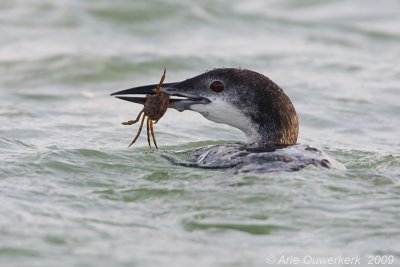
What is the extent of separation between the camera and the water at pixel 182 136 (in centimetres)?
707

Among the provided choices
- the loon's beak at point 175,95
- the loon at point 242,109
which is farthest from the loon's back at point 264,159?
the loon's beak at point 175,95

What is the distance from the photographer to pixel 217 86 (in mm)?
9219

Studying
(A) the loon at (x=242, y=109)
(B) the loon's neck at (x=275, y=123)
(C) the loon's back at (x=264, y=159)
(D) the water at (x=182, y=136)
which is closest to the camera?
(D) the water at (x=182, y=136)

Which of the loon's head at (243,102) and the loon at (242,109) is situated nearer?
the loon at (242,109)

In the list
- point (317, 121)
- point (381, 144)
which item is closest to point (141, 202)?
point (381, 144)

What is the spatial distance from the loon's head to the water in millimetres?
604

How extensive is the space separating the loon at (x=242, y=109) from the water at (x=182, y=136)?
1.11ft

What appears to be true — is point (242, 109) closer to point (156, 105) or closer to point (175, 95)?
point (175, 95)

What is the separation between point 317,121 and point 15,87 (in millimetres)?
4186

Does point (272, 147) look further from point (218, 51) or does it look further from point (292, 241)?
point (218, 51)

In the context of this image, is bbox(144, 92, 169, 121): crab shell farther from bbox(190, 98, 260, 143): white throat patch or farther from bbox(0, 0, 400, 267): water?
bbox(0, 0, 400, 267): water

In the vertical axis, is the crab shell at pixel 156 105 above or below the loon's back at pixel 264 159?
above

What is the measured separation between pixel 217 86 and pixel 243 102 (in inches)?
11.0

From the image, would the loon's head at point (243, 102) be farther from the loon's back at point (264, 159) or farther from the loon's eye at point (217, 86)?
the loon's back at point (264, 159)
